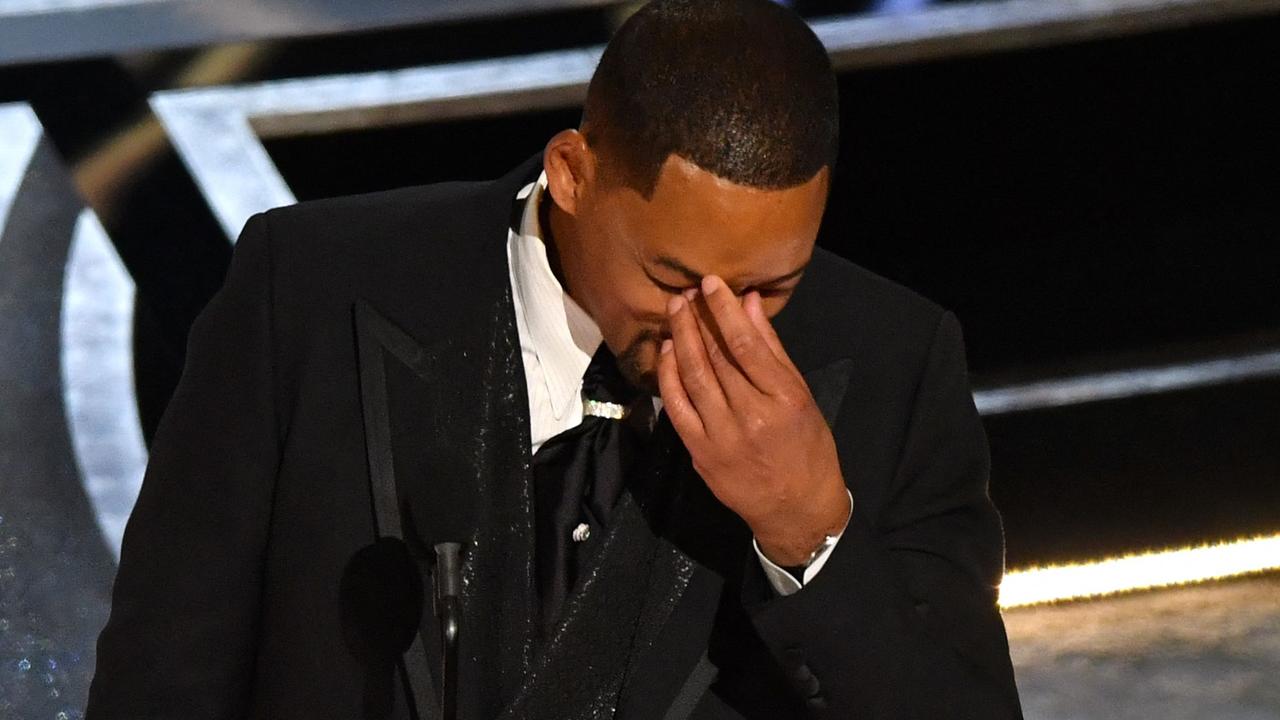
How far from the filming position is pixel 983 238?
10.6 feet

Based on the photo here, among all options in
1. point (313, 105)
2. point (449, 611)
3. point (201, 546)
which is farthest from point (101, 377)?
point (449, 611)

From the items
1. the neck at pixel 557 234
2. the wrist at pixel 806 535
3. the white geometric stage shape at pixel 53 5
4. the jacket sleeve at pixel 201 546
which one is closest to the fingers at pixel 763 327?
the wrist at pixel 806 535

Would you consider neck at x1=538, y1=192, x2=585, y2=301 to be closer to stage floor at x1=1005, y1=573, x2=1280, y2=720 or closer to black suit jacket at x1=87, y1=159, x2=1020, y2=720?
black suit jacket at x1=87, y1=159, x2=1020, y2=720

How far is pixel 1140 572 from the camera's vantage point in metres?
3.16

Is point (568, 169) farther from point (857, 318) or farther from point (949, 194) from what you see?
point (949, 194)

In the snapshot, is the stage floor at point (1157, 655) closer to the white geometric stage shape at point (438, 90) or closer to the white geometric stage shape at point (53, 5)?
the white geometric stage shape at point (438, 90)

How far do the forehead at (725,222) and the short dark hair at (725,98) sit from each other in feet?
0.03

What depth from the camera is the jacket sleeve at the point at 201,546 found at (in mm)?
1600

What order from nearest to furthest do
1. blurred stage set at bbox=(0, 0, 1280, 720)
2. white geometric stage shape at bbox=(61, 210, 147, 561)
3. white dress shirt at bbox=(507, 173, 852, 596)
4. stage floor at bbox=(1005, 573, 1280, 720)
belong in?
1. white dress shirt at bbox=(507, 173, 852, 596)
2. stage floor at bbox=(1005, 573, 1280, 720)
3. white geometric stage shape at bbox=(61, 210, 147, 561)
4. blurred stage set at bbox=(0, 0, 1280, 720)

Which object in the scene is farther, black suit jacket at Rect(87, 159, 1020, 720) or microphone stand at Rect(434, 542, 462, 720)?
black suit jacket at Rect(87, 159, 1020, 720)

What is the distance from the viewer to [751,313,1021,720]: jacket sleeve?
5.03ft

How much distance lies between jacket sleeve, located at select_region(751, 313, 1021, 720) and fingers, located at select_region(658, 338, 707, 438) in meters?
0.20

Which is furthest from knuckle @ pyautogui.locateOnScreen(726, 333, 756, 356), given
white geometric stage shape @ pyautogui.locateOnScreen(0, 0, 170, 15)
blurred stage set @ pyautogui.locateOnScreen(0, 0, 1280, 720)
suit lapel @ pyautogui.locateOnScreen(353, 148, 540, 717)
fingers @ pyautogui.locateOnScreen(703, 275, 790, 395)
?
white geometric stage shape @ pyautogui.locateOnScreen(0, 0, 170, 15)

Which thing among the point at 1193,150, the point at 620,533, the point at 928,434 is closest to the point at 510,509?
the point at 620,533
